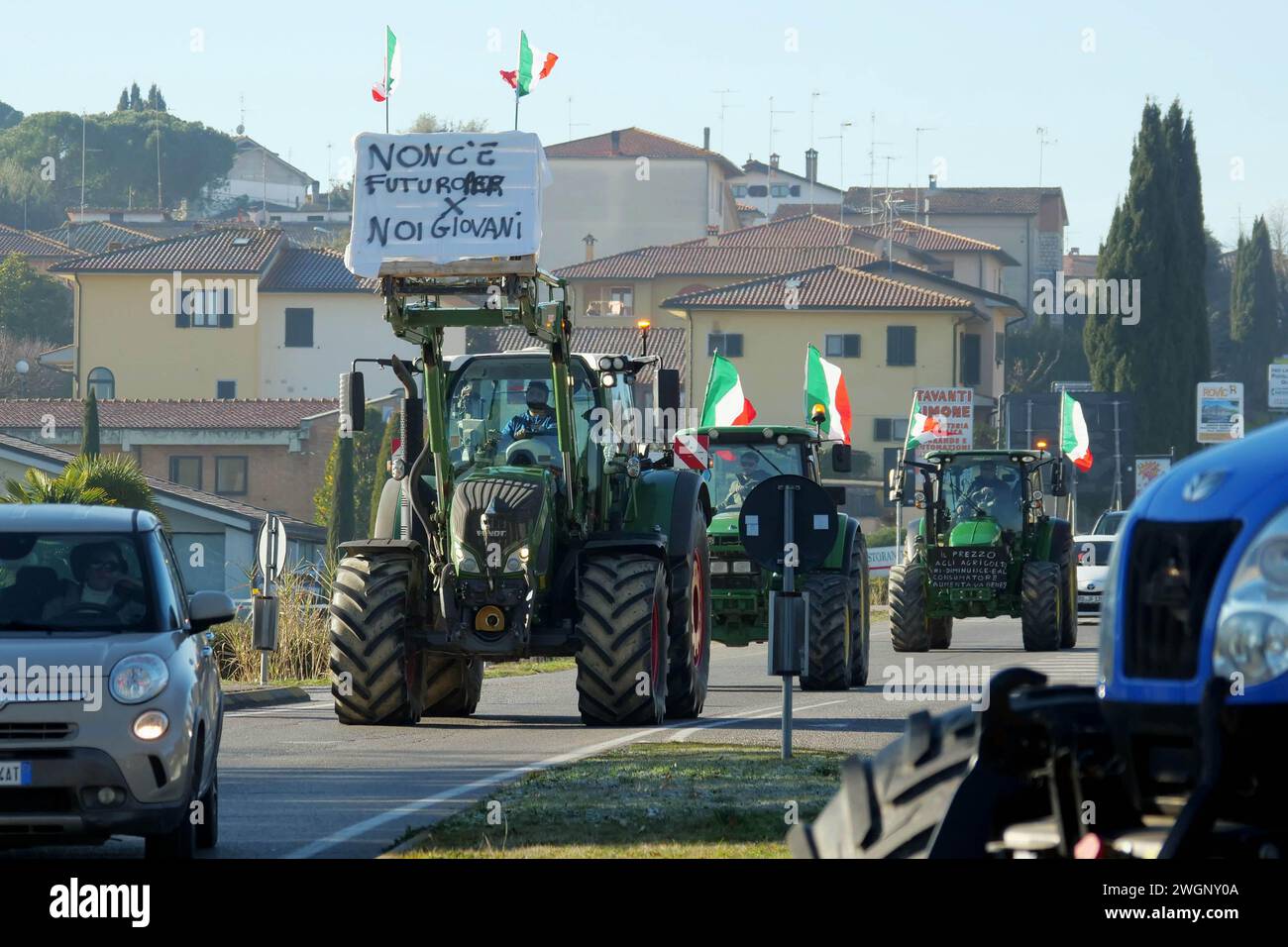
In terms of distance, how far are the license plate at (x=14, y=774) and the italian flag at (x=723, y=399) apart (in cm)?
2850

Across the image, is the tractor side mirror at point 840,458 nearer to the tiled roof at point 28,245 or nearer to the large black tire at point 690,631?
the large black tire at point 690,631

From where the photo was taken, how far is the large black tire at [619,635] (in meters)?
16.6

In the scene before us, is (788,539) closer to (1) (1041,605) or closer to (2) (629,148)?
(1) (1041,605)

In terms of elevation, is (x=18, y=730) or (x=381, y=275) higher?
(x=381, y=275)

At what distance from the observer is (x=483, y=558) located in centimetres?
1711

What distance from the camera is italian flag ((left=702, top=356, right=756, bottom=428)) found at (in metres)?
37.5

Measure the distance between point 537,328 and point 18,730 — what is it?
25.2 ft

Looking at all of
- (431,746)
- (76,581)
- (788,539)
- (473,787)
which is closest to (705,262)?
(431,746)

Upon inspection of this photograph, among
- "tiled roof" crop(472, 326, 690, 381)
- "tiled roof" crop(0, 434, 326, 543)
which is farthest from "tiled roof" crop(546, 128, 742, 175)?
"tiled roof" crop(0, 434, 326, 543)

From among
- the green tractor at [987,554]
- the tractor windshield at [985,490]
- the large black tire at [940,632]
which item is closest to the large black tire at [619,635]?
the green tractor at [987,554]

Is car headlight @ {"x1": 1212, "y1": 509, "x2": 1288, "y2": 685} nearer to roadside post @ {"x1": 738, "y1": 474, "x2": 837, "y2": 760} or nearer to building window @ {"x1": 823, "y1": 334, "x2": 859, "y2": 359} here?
roadside post @ {"x1": 738, "y1": 474, "x2": 837, "y2": 760}

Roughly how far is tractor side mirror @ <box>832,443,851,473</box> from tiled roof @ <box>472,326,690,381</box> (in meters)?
59.3
